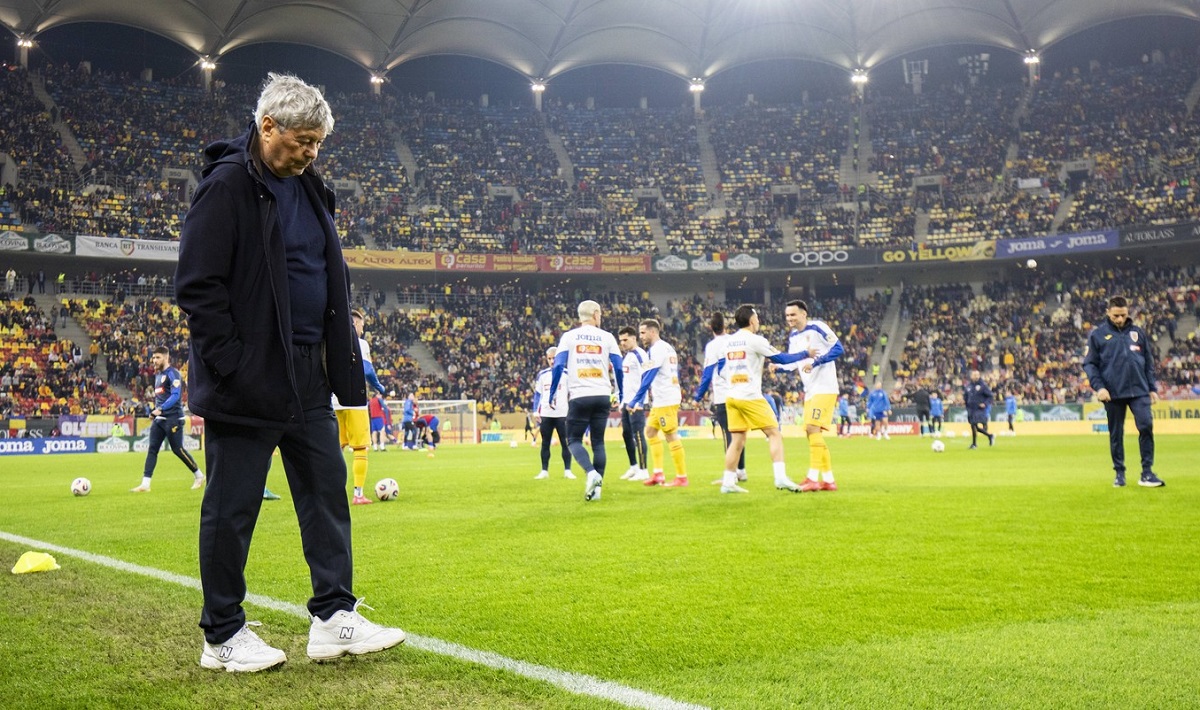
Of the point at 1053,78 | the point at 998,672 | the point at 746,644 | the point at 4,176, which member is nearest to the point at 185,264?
the point at 746,644

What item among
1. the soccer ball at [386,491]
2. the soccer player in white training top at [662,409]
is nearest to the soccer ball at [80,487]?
the soccer ball at [386,491]

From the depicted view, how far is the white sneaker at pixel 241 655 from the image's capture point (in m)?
3.44

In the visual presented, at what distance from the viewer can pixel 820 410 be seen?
37.4 ft

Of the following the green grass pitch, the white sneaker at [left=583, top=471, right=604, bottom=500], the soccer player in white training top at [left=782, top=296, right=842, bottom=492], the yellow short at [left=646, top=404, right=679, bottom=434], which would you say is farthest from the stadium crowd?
the green grass pitch

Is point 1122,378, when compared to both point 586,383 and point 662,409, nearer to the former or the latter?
point 662,409

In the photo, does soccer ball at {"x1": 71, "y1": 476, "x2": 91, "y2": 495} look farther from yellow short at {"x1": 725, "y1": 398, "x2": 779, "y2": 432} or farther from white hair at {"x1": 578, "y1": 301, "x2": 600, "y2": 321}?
yellow short at {"x1": 725, "y1": 398, "x2": 779, "y2": 432}

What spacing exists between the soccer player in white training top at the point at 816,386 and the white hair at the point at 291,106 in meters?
8.24

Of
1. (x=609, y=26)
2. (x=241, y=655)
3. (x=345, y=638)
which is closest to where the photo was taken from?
(x=241, y=655)

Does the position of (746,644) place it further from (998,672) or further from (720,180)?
(720,180)

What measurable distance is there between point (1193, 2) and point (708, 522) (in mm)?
51913

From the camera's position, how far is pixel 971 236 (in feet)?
154

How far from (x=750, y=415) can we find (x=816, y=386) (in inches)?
43.9

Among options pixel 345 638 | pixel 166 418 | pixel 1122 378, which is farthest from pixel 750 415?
pixel 166 418

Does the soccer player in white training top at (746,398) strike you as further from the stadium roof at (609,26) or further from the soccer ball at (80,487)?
the stadium roof at (609,26)
